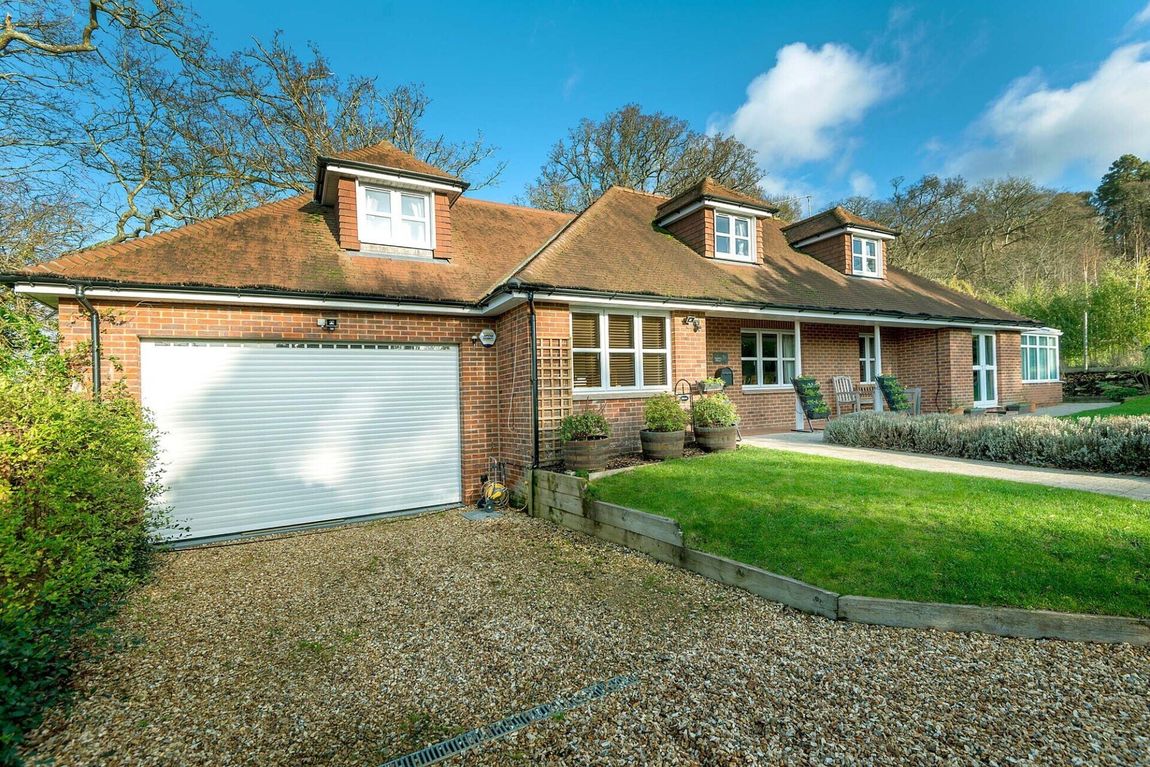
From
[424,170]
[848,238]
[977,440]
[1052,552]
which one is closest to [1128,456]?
[977,440]

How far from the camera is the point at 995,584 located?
3430 mm

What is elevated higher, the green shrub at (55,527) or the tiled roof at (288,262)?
the tiled roof at (288,262)

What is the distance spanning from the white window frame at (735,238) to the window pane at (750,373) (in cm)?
255

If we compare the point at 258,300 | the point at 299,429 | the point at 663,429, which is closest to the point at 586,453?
the point at 663,429

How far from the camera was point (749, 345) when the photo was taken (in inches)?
452

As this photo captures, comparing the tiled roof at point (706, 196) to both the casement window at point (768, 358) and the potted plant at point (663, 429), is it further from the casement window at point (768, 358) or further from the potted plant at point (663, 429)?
the potted plant at point (663, 429)

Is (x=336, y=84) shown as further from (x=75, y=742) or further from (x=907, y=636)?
(x=907, y=636)

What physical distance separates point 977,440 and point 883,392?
4.77 m

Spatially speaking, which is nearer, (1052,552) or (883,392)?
(1052,552)

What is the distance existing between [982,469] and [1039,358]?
14.5 metres

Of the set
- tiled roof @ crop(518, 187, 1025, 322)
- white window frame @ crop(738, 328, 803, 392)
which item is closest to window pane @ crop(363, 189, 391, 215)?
tiled roof @ crop(518, 187, 1025, 322)

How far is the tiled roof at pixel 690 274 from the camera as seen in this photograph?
8453mm

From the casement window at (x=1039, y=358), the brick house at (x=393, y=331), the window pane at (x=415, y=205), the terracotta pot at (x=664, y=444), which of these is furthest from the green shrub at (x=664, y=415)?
the casement window at (x=1039, y=358)

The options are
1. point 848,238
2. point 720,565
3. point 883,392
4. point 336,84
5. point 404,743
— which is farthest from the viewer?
point 336,84
